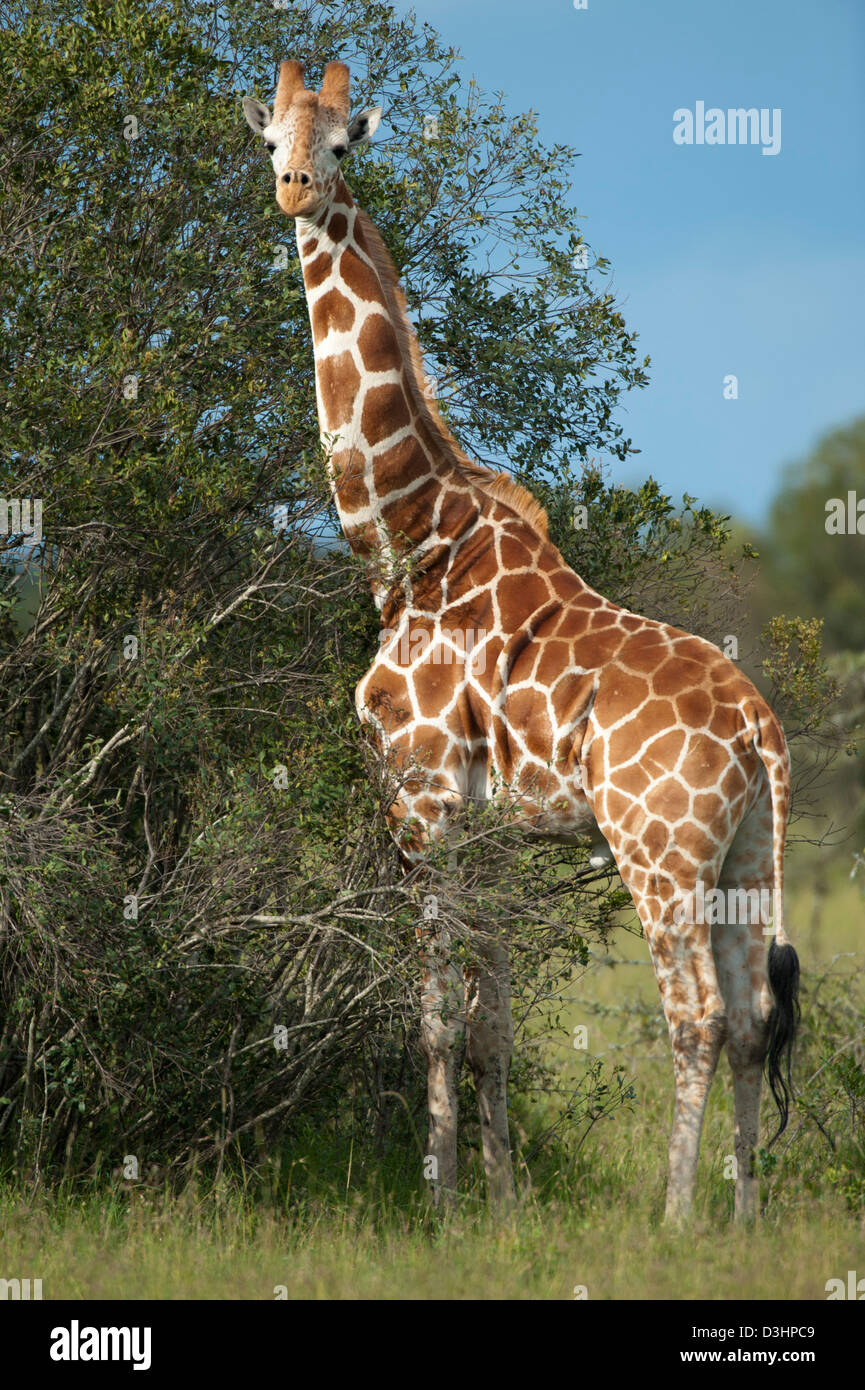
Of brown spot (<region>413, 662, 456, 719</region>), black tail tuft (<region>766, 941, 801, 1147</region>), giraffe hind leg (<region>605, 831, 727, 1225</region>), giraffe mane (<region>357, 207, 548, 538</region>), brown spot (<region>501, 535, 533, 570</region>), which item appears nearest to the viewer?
giraffe hind leg (<region>605, 831, 727, 1225</region>)

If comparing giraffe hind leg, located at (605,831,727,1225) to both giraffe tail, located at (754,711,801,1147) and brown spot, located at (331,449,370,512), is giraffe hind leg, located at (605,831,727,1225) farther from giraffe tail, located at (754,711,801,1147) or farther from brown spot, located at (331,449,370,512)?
brown spot, located at (331,449,370,512)

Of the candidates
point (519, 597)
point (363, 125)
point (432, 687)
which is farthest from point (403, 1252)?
point (363, 125)

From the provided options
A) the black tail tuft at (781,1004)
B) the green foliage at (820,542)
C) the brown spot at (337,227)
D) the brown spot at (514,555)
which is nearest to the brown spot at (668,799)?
the black tail tuft at (781,1004)

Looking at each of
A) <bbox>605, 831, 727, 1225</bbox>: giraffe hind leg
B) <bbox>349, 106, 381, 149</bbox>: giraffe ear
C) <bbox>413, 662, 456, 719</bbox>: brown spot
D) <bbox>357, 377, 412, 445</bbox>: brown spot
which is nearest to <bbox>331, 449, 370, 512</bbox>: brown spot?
<bbox>357, 377, 412, 445</bbox>: brown spot

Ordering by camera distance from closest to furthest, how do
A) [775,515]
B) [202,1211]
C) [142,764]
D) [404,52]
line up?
[202,1211]
[142,764]
[404,52]
[775,515]

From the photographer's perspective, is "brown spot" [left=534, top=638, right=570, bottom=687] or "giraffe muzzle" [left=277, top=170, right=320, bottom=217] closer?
"brown spot" [left=534, top=638, right=570, bottom=687]

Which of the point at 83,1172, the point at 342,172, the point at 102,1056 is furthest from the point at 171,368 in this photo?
the point at 83,1172

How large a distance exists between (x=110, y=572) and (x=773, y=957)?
372 centimetres

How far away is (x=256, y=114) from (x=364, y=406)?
1.53 meters

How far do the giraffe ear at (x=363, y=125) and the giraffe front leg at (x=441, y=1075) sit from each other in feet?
13.2

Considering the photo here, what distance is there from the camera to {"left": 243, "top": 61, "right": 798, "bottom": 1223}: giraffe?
652 centimetres

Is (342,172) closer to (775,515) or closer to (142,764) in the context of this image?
(142,764)

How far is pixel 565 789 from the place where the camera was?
684cm

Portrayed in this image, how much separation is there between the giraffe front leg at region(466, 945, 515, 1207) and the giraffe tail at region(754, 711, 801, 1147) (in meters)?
1.30
